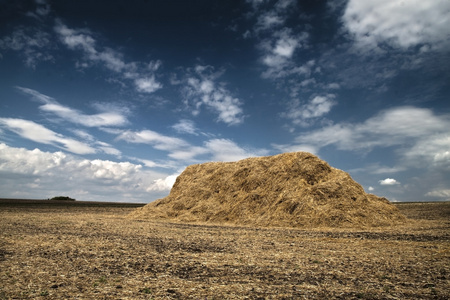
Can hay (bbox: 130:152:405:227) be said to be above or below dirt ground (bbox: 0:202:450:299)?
above

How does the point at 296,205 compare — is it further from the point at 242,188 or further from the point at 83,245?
the point at 83,245

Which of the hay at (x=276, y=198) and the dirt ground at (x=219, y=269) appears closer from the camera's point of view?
the dirt ground at (x=219, y=269)

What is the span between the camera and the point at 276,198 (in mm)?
27234

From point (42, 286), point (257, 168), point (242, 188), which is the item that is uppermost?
point (257, 168)

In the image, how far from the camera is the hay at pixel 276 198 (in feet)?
77.1

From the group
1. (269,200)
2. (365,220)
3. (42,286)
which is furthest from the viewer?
(269,200)

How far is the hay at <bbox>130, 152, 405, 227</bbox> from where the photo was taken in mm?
23500

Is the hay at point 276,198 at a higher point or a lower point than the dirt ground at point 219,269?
higher

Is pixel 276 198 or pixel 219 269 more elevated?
pixel 276 198

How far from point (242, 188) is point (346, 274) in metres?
21.8

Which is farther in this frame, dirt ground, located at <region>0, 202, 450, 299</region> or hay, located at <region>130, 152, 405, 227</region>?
hay, located at <region>130, 152, 405, 227</region>

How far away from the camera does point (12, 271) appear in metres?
8.84

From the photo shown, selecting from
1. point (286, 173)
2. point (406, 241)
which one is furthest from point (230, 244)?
point (286, 173)

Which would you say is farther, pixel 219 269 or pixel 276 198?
pixel 276 198
